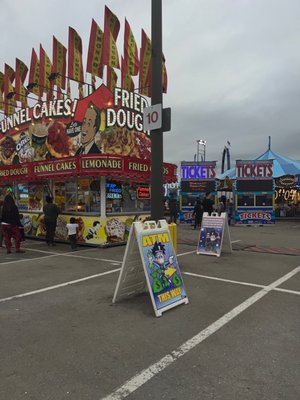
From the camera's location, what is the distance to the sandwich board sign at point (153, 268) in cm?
505

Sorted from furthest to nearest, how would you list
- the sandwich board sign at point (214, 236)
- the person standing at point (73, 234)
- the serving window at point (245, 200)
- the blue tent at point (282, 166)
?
the blue tent at point (282, 166) → the serving window at point (245, 200) → the person standing at point (73, 234) → the sandwich board sign at point (214, 236)

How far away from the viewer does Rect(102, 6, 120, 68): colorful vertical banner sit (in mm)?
12328

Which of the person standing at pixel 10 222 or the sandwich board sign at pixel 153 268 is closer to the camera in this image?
the sandwich board sign at pixel 153 268

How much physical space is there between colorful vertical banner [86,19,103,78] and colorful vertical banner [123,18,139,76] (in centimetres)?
89

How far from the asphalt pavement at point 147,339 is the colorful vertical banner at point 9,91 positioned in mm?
11754

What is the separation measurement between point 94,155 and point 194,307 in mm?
6575

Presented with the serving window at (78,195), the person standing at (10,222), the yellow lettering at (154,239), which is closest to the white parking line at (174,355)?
the yellow lettering at (154,239)

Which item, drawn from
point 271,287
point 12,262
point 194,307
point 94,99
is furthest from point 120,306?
point 94,99

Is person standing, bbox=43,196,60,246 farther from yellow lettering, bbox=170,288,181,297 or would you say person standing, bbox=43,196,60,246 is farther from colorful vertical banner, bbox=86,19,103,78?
yellow lettering, bbox=170,288,181,297

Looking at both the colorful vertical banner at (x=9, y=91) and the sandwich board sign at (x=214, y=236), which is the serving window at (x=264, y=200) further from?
the colorful vertical banner at (x=9, y=91)

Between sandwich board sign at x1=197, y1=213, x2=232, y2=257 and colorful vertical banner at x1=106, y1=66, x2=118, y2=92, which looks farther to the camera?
colorful vertical banner at x1=106, y1=66, x2=118, y2=92

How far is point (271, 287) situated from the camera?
6.41 meters

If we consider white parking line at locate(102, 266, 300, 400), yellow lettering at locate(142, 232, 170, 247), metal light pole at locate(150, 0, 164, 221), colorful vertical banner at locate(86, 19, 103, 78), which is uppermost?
colorful vertical banner at locate(86, 19, 103, 78)

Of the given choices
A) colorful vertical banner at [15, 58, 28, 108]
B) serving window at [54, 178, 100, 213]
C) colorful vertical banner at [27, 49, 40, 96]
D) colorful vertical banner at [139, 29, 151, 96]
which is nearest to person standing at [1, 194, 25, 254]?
serving window at [54, 178, 100, 213]
